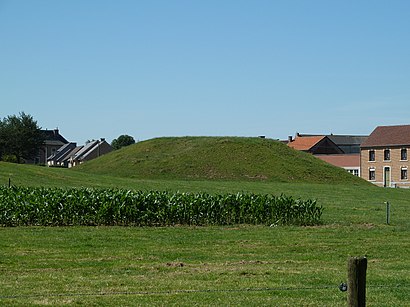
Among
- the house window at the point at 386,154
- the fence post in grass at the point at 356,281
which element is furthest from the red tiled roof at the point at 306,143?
the fence post in grass at the point at 356,281

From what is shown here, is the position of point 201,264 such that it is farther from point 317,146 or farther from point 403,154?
point 317,146

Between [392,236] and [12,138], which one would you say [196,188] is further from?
[12,138]

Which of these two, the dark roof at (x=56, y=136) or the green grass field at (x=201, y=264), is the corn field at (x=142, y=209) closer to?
the green grass field at (x=201, y=264)

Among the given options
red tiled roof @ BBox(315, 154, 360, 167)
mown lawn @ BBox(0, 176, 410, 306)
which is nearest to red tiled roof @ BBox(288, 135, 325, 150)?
red tiled roof @ BBox(315, 154, 360, 167)

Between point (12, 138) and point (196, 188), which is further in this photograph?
point (12, 138)

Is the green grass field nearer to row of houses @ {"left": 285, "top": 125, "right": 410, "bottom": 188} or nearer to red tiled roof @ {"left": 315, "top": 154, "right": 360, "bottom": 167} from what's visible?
row of houses @ {"left": 285, "top": 125, "right": 410, "bottom": 188}

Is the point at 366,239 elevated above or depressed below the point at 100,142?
below

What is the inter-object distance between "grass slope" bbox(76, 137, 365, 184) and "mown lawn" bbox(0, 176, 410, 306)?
38.4 meters

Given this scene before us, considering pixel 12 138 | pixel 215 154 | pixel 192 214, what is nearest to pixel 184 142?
pixel 215 154

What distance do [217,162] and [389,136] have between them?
36209 millimetres

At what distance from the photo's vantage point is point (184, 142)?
266 ft

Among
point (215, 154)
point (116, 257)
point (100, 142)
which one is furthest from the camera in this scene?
point (100, 142)

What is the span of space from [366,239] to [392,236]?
1.46m

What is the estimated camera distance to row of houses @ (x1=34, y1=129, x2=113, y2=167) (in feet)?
437
